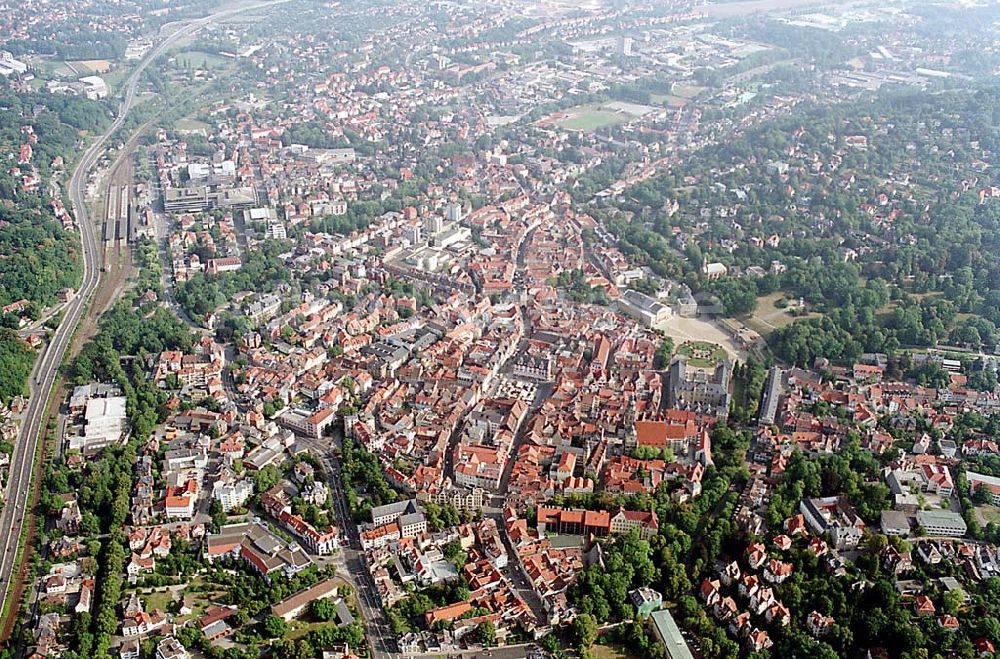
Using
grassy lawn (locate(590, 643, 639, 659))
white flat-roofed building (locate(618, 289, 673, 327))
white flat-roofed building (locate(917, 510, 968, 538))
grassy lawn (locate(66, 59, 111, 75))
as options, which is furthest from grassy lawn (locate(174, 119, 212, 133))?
white flat-roofed building (locate(917, 510, 968, 538))

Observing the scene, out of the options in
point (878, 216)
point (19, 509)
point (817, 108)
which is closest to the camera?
point (19, 509)

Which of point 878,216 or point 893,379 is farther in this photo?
point 878,216

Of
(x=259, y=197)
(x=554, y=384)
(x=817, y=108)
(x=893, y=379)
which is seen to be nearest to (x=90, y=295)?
(x=259, y=197)

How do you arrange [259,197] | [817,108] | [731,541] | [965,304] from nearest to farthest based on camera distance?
[731,541] → [965,304] → [259,197] → [817,108]

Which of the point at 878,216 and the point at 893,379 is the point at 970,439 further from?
the point at 878,216

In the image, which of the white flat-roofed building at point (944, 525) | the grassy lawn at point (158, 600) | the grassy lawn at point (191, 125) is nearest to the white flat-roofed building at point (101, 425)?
the grassy lawn at point (158, 600)

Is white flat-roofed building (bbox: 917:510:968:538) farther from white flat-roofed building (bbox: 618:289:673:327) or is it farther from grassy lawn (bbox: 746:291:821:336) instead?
white flat-roofed building (bbox: 618:289:673:327)

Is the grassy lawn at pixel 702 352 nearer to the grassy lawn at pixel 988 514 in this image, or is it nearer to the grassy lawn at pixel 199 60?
the grassy lawn at pixel 988 514
